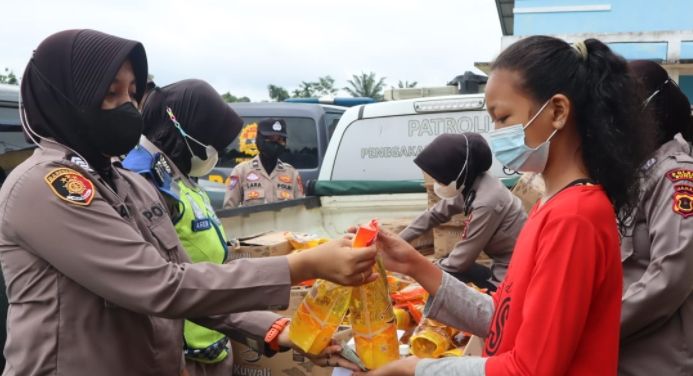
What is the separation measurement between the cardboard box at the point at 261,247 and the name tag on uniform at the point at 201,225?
79 cm

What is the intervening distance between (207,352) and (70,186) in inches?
44.6

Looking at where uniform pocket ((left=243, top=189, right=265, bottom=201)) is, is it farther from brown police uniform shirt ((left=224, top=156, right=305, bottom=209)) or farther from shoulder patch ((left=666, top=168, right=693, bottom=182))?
shoulder patch ((left=666, top=168, right=693, bottom=182))

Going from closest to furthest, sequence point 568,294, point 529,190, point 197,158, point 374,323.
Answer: point 568,294
point 374,323
point 197,158
point 529,190

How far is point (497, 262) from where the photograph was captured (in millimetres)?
3975

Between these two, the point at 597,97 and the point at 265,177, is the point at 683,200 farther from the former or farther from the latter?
the point at 265,177

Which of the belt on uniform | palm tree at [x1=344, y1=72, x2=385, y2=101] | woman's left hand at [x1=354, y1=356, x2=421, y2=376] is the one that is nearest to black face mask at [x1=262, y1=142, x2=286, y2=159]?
the belt on uniform

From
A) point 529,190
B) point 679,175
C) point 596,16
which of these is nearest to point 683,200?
point 679,175

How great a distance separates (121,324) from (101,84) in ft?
2.06

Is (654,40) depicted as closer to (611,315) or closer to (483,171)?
(483,171)

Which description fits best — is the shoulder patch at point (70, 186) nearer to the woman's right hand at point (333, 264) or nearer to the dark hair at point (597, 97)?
the woman's right hand at point (333, 264)

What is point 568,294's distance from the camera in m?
1.29

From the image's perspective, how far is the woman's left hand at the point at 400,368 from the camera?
1615 millimetres

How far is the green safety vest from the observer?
2365mm

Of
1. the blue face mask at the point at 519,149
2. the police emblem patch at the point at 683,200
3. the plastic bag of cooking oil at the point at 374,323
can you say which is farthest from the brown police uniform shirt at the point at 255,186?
the blue face mask at the point at 519,149
